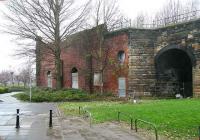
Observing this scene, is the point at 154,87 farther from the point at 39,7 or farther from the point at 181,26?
the point at 39,7

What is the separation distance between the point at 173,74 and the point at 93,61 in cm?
1033

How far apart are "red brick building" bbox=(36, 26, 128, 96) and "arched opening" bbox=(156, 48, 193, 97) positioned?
3444 mm

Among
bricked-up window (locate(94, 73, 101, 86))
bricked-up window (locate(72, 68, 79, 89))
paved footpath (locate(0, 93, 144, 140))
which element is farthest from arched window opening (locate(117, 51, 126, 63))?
paved footpath (locate(0, 93, 144, 140))

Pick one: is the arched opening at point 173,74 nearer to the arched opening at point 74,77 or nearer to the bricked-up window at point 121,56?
the bricked-up window at point 121,56

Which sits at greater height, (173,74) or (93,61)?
(93,61)

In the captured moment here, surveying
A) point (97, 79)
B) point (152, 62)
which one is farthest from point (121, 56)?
point (97, 79)

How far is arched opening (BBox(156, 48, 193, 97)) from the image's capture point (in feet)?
134

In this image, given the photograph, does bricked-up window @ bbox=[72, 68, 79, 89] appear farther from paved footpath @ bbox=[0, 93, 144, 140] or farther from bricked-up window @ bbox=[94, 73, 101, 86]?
paved footpath @ bbox=[0, 93, 144, 140]

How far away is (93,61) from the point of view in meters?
47.4

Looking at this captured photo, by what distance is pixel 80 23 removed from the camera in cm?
4619

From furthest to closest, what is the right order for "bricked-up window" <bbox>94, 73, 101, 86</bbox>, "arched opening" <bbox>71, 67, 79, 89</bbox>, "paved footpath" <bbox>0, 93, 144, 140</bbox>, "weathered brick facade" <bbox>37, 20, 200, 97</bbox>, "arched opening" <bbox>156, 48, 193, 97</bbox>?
"arched opening" <bbox>71, 67, 79, 89</bbox> < "bricked-up window" <bbox>94, 73, 101, 86</bbox> < "arched opening" <bbox>156, 48, 193, 97</bbox> < "weathered brick facade" <bbox>37, 20, 200, 97</bbox> < "paved footpath" <bbox>0, 93, 144, 140</bbox>

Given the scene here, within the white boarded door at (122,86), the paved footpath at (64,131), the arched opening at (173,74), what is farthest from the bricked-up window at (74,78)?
the paved footpath at (64,131)

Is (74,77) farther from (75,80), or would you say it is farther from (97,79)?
(97,79)

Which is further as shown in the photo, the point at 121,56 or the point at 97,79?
the point at 97,79
